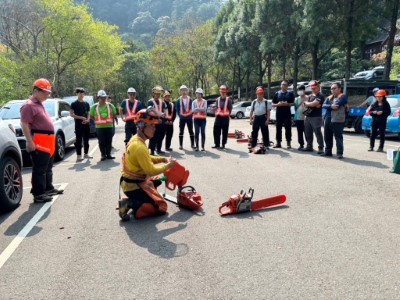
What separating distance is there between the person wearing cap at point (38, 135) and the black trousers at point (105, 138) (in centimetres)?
355

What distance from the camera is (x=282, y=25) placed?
87.1ft

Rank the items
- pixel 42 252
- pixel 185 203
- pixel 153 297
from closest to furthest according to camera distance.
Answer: pixel 153 297
pixel 42 252
pixel 185 203

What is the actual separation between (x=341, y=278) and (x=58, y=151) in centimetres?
884

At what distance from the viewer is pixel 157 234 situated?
4504 millimetres

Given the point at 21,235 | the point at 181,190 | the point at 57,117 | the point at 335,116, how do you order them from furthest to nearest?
the point at 57,117
the point at 335,116
the point at 181,190
the point at 21,235

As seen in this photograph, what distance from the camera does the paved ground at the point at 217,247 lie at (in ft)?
10.6

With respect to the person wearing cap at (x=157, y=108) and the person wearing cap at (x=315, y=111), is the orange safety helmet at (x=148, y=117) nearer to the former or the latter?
the person wearing cap at (x=157, y=108)

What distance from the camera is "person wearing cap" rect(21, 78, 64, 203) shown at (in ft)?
18.9

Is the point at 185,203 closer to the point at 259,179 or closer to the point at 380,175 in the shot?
the point at 259,179

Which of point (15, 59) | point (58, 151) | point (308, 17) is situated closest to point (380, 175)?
point (58, 151)

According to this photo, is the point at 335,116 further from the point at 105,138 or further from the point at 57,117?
the point at 57,117

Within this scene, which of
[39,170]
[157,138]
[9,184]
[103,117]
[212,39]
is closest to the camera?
[9,184]

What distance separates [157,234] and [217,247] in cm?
86

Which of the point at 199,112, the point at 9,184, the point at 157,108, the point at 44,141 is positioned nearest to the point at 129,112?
the point at 157,108
